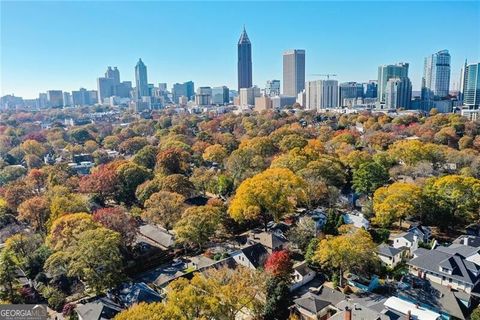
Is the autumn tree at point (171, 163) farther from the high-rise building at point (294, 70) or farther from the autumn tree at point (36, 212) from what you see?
the high-rise building at point (294, 70)

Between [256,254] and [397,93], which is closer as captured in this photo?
[256,254]

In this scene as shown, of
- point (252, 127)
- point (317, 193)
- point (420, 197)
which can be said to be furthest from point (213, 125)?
point (420, 197)

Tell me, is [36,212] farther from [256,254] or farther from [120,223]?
[256,254]

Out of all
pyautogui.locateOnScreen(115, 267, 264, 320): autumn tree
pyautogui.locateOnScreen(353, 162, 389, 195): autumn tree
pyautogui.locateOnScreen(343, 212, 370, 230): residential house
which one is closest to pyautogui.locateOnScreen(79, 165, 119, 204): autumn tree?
pyautogui.locateOnScreen(115, 267, 264, 320): autumn tree

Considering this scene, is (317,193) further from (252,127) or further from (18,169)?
(252,127)

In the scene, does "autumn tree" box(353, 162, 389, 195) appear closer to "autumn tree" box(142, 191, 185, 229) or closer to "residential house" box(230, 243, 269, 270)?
"residential house" box(230, 243, 269, 270)

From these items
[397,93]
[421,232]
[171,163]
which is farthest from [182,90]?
[421,232]
